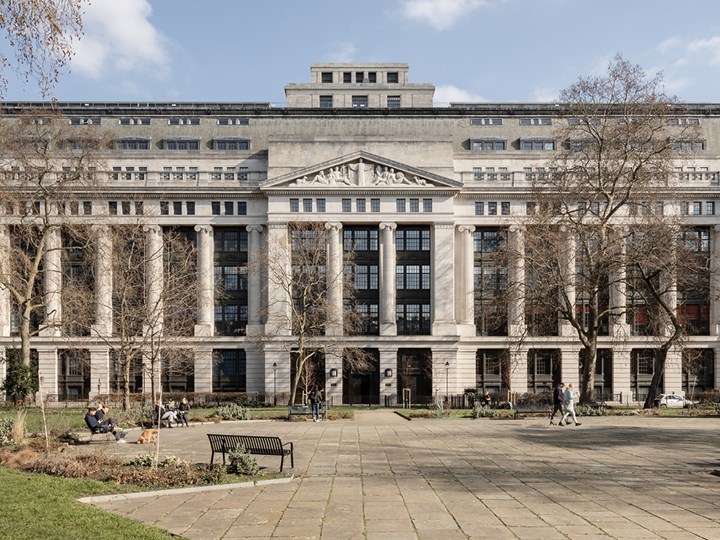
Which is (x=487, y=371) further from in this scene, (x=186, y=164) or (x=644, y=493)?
(x=644, y=493)

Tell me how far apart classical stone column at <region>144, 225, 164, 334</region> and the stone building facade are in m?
0.63

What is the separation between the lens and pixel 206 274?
72.7 meters

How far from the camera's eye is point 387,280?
2840 inches

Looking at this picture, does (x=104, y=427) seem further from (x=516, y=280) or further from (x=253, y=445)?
(x=516, y=280)

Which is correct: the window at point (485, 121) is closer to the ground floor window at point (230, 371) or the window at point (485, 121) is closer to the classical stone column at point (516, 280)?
the classical stone column at point (516, 280)

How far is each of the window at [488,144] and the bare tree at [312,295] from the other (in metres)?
19.9

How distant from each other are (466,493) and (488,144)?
216 feet

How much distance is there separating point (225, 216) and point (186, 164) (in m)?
8.32

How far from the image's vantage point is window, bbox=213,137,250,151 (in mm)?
80125

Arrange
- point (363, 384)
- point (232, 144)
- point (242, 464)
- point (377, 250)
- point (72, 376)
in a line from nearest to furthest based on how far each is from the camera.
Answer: point (242, 464), point (363, 384), point (72, 376), point (377, 250), point (232, 144)

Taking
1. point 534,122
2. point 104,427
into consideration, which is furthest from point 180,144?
point 104,427

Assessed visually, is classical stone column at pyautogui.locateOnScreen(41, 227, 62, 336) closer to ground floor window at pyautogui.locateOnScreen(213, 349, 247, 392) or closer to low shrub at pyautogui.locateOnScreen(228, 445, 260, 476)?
ground floor window at pyautogui.locateOnScreen(213, 349, 247, 392)

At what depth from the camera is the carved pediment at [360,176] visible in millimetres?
71688

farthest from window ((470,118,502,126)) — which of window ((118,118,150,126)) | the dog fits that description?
the dog
